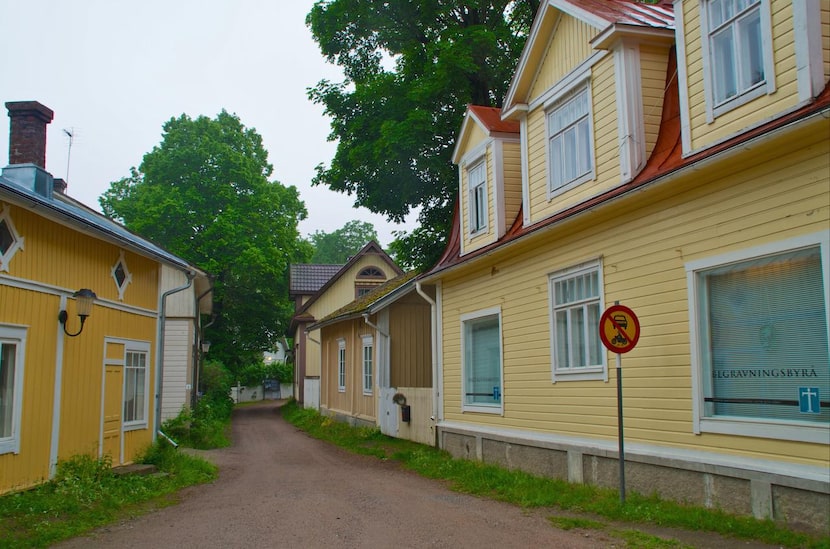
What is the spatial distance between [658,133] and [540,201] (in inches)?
103

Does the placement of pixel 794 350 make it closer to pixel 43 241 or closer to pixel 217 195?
pixel 43 241

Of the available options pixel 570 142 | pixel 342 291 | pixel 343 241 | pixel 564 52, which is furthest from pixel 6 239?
pixel 343 241

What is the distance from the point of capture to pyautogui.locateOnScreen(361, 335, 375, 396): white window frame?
2215cm

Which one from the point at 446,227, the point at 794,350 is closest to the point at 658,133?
the point at 794,350

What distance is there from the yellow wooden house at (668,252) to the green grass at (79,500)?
5.60m

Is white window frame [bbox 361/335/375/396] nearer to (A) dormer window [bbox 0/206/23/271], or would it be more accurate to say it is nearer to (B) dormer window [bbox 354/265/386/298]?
(A) dormer window [bbox 0/206/23/271]

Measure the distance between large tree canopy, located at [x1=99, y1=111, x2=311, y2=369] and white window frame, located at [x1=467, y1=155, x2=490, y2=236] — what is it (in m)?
21.8

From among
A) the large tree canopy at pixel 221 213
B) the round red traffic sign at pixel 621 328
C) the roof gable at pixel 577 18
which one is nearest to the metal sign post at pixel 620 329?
the round red traffic sign at pixel 621 328

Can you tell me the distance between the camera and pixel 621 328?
8.48 meters

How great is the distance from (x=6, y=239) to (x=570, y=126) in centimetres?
802

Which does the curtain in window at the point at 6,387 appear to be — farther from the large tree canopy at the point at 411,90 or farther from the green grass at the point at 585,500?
the large tree canopy at the point at 411,90

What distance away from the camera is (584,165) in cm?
1076

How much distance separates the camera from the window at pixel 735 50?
7.59 m

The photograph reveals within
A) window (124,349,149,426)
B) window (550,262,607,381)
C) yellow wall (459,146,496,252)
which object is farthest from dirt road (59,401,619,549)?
yellow wall (459,146,496,252)
